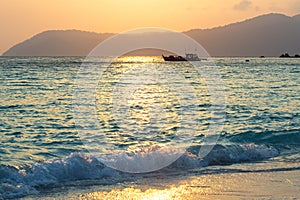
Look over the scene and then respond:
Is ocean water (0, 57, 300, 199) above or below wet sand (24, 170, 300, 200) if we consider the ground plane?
below

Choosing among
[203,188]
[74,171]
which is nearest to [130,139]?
[74,171]

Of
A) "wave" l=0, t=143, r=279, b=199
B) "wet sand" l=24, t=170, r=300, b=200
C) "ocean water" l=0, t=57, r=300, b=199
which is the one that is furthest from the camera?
"ocean water" l=0, t=57, r=300, b=199

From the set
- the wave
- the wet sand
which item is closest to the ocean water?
the wave

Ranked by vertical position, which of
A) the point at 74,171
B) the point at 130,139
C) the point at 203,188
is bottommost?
the point at 130,139

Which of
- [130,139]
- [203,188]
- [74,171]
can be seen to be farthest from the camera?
[130,139]

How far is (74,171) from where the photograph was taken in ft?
55.8

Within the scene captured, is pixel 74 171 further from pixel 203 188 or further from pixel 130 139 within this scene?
pixel 130 139

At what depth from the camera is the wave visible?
1508 centimetres

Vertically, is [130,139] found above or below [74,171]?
below

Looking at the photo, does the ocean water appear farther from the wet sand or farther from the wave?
the wet sand

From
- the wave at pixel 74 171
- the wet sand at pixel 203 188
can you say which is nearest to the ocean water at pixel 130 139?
the wave at pixel 74 171

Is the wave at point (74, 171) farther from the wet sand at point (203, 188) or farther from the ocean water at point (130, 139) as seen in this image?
the wet sand at point (203, 188)

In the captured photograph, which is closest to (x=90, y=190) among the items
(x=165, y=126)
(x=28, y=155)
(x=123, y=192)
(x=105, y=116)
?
(x=123, y=192)

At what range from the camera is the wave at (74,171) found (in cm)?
1508
